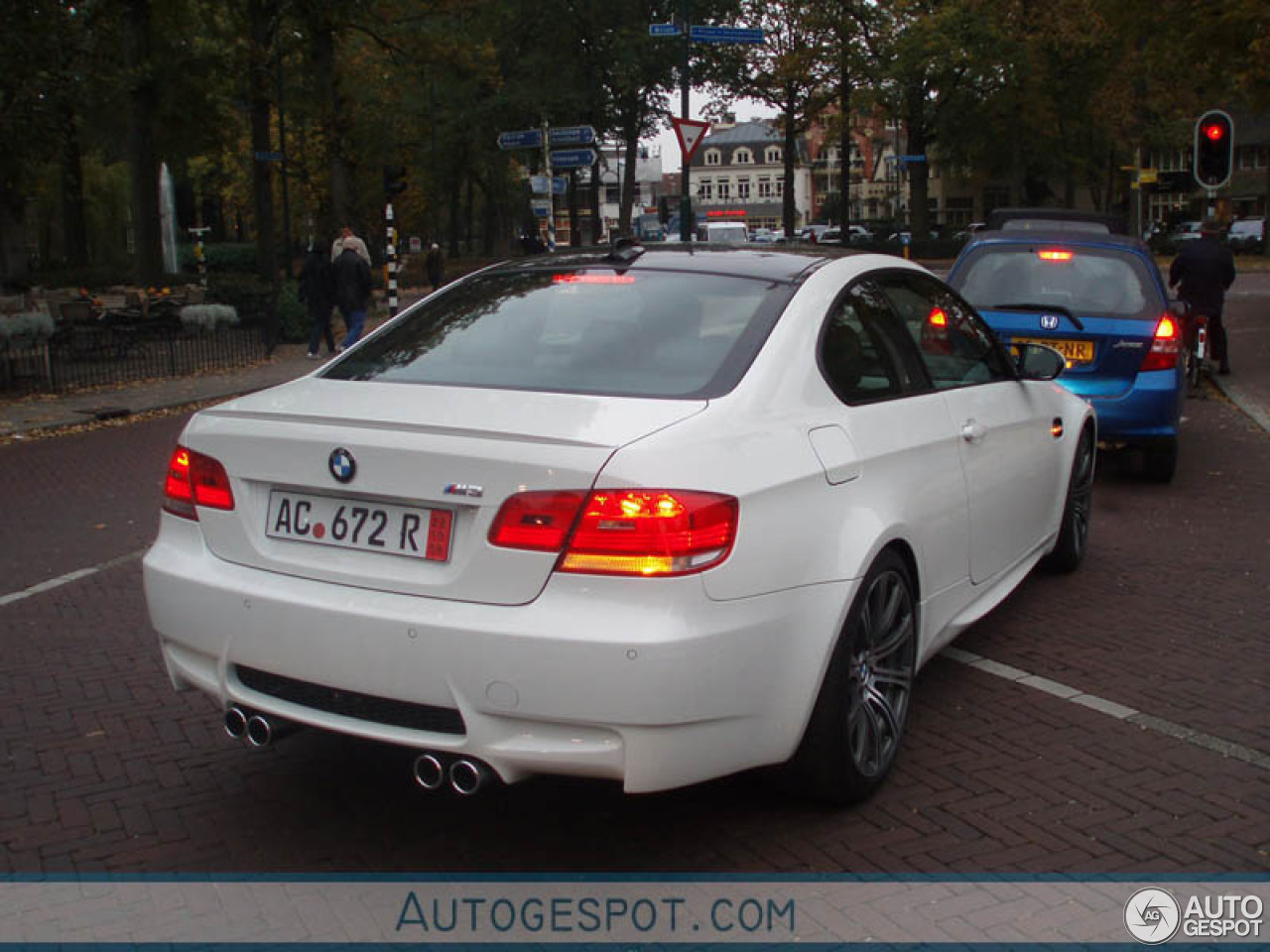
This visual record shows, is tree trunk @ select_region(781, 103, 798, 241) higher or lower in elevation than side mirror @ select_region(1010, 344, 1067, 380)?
higher

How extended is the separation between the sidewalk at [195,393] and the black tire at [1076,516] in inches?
243

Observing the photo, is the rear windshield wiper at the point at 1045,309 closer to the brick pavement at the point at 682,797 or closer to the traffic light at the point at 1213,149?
the brick pavement at the point at 682,797

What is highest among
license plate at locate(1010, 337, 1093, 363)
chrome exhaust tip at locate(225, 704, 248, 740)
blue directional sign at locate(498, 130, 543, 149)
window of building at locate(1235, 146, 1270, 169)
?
window of building at locate(1235, 146, 1270, 169)

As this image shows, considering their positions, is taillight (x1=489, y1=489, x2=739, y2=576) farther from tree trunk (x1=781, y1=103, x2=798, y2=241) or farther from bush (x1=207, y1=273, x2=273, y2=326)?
tree trunk (x1=781, y1=103, x2=798, y2=241)

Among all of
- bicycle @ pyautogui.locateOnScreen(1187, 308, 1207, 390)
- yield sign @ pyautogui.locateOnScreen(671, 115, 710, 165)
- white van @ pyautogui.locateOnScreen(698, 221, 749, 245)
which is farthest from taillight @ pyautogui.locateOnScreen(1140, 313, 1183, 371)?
white van @ pyautogui.locateOnScreen(698, 221, 749, 245)

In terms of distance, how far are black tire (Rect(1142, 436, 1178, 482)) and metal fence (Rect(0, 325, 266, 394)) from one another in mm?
12829

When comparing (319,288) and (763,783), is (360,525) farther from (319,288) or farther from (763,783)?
Answer: (319,288)

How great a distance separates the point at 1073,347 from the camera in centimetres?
878

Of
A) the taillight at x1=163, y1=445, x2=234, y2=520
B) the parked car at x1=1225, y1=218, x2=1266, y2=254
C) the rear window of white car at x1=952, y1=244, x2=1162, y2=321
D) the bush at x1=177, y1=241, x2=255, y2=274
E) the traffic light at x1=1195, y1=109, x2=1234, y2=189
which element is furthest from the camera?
the parked car at x1=1225, y1=218, x2=1266, y2=254

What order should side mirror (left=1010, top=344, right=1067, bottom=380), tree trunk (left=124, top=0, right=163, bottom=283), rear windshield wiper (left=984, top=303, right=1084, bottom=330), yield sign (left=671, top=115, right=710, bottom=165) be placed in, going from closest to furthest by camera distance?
1. side mirror (left=1010, top=344, right=1067, bottom=380)
2. rear windshield wiper (left=984, top=303, right=1084, bottom=330)
3. yield sign (left=671, top=115, right=710, bottom=165)
4. tree trunk (left=124, top=0, right=163, bottom=283)

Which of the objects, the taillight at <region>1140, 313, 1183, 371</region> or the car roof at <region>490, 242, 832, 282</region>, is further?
the taillight at <region>1140, 313, 1183, 371</region>

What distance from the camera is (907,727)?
4551 millimetres

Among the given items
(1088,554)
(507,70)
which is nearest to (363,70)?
(507,70)

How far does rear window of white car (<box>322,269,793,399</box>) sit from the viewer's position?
12.2 feet
